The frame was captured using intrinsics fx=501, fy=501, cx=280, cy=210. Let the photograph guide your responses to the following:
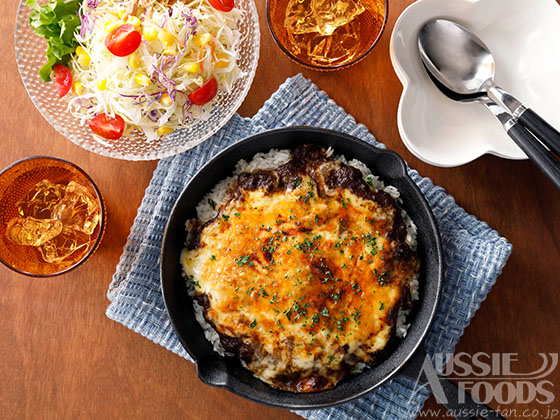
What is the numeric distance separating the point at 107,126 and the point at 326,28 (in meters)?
1.32

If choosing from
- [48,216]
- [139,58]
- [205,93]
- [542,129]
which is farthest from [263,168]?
[542,129]

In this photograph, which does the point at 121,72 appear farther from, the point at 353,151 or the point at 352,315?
the point at 352,315

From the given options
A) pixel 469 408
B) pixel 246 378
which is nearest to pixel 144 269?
pixel 246 378

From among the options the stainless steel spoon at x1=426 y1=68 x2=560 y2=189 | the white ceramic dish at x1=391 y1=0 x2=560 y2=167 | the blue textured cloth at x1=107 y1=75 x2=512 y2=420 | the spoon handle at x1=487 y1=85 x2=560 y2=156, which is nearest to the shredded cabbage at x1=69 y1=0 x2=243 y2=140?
the blue textured cloth at x1=107 y1=75 x2=512 y2=420

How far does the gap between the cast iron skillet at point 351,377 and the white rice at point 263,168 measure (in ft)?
0.10

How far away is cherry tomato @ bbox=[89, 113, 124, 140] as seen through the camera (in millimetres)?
2561

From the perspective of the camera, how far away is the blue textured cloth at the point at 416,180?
2.70 m

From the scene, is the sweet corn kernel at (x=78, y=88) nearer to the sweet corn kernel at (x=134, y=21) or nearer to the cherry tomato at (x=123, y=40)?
the cherry tomato at (x=123, y=40)

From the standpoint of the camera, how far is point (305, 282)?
2.39m

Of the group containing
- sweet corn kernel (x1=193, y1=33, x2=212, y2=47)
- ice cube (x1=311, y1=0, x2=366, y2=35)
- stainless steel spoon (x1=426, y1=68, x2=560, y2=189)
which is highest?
stainless steel spoon (x1=426, y1=68, x2=560, y2=189)

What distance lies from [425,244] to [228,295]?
1.04m

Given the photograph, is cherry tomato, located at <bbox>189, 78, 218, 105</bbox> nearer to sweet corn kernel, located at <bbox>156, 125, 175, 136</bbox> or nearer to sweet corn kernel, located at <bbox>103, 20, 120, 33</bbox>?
sweet corn kernel, located at <bbox>156, 125, 175, 136</bbox>

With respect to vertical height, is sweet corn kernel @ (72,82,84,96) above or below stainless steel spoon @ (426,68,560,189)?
below

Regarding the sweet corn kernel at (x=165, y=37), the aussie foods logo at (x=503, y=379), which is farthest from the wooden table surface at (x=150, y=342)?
the sweet corn kernel at (x=165, y=37)
